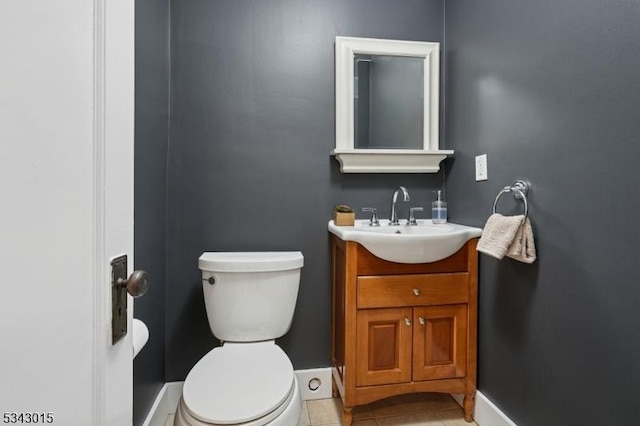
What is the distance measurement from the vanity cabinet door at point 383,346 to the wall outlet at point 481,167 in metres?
0.68

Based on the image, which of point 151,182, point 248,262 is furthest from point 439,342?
point 151,182

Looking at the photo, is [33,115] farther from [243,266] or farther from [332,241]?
[332,241]

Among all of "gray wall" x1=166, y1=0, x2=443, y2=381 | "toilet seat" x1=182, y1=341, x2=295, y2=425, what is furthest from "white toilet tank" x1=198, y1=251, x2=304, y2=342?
"gray wall" x1=166, y1=0, x2=443, y2=381

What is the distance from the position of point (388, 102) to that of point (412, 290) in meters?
1.00

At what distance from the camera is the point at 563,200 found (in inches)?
40.5

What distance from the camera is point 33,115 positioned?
351 millimetres

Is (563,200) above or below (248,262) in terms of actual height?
above

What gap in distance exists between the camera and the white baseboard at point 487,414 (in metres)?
1.28

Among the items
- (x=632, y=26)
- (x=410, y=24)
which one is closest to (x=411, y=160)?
(x=410, y=24)

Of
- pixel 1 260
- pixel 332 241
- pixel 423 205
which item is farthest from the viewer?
pixel 423 205

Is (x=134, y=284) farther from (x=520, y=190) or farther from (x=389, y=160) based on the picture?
(x=389, y=160)

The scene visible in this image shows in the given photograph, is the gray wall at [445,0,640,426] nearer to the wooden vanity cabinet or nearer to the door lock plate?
the wooden vanity cabinet

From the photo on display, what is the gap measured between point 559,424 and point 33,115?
1.54 m

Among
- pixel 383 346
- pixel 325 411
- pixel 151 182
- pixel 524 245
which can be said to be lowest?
pixel 325 411
